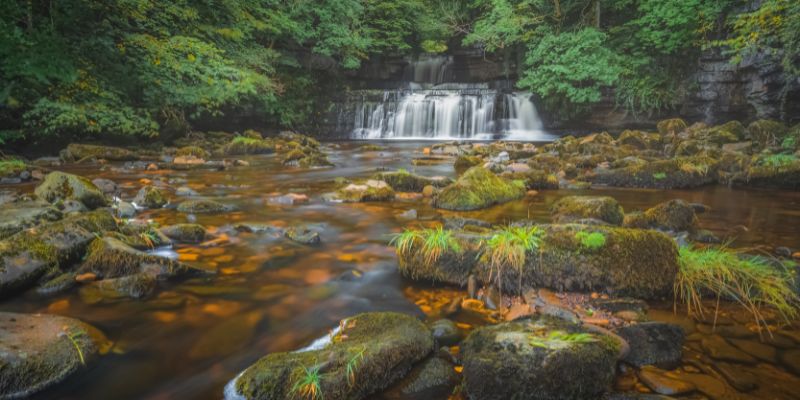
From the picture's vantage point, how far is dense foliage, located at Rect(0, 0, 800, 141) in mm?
10578

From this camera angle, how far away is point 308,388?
1904 millimetres

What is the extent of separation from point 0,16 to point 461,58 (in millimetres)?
23543

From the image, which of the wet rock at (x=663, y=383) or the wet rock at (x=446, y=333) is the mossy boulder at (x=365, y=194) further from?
the wet rock at (x=663, y=383)

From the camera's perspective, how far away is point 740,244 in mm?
4344

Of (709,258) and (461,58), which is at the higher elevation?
(461,58)

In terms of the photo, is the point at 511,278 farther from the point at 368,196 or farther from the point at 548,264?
the point at 368,196

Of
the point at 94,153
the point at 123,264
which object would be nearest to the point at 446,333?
the point at 123,264

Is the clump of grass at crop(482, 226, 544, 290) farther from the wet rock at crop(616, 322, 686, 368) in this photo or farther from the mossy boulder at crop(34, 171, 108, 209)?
the mossy boulder at crop(34, 171, 108, 209)

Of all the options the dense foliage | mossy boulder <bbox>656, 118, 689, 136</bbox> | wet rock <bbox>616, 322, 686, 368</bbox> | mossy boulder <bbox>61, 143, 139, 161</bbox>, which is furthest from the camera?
mossy boulder <bbox>656, 118, 689, 136</bbox>

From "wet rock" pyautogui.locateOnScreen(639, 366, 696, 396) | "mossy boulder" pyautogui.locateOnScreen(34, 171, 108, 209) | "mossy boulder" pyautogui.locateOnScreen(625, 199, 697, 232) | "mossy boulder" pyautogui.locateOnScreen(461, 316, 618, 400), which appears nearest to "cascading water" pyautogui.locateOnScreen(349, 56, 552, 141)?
"mossy boulder" pyautogui.locateOnScreen(625, 199, 697, 232)

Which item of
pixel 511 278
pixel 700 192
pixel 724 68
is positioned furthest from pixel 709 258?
pixel 724 68

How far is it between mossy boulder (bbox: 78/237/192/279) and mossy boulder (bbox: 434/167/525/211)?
146 inches

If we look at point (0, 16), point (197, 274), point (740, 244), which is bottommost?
point (197, 274)

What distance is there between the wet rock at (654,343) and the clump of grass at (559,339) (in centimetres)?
33
